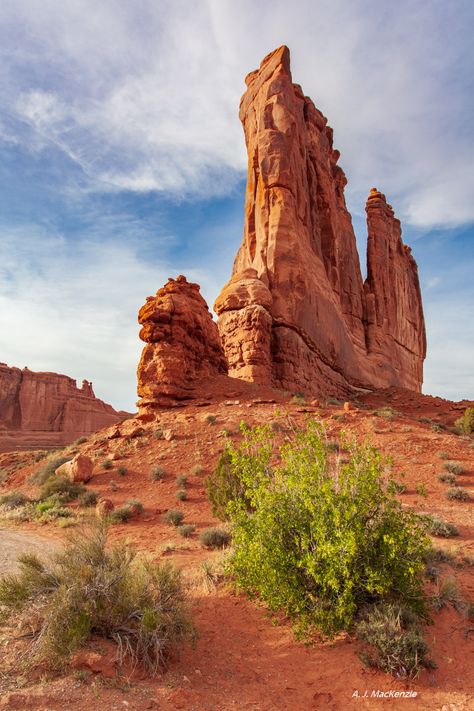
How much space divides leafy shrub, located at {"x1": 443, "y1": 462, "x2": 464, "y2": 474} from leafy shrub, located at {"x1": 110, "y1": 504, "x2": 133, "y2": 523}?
9700 millimetres

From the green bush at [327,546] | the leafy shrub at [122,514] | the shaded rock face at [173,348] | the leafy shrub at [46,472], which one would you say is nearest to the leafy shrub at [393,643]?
the green bush at [327,546]

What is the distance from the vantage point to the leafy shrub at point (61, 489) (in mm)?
14430

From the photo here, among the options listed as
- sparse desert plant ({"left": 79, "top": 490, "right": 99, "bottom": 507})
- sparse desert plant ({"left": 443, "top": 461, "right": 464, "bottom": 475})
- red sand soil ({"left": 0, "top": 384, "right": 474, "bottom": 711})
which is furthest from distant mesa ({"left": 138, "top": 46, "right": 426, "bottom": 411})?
sparse desert plant ({"left": 443, "top": 461, "right": 464, "bottom": 475})

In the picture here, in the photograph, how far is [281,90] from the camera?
105 feet

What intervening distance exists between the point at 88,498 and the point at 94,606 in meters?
9.74

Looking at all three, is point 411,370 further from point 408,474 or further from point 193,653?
point 193,653

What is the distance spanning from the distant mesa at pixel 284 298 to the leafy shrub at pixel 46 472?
4.32 metres

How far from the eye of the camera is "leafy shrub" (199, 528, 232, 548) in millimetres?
9593

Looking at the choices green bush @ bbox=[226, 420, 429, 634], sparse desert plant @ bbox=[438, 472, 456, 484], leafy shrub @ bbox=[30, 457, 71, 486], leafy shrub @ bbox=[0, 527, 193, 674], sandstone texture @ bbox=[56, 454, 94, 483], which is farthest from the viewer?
leafy shrub @ bbox=[30, 457, 71, 486]

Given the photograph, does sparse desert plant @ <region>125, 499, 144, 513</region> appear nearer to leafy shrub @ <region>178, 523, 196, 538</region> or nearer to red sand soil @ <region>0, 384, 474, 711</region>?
red sand soil @ <region>0, 384, 474, 711</region>

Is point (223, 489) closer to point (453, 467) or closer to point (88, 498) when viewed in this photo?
point (88, 498)

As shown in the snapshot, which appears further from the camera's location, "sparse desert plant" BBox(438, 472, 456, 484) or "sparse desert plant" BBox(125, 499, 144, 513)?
"sparse desert plant" BBox(438, 472, 456, 484)

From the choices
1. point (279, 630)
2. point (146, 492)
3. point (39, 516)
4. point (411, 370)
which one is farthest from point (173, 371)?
point (411, 370)

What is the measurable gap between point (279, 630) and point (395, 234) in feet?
179
